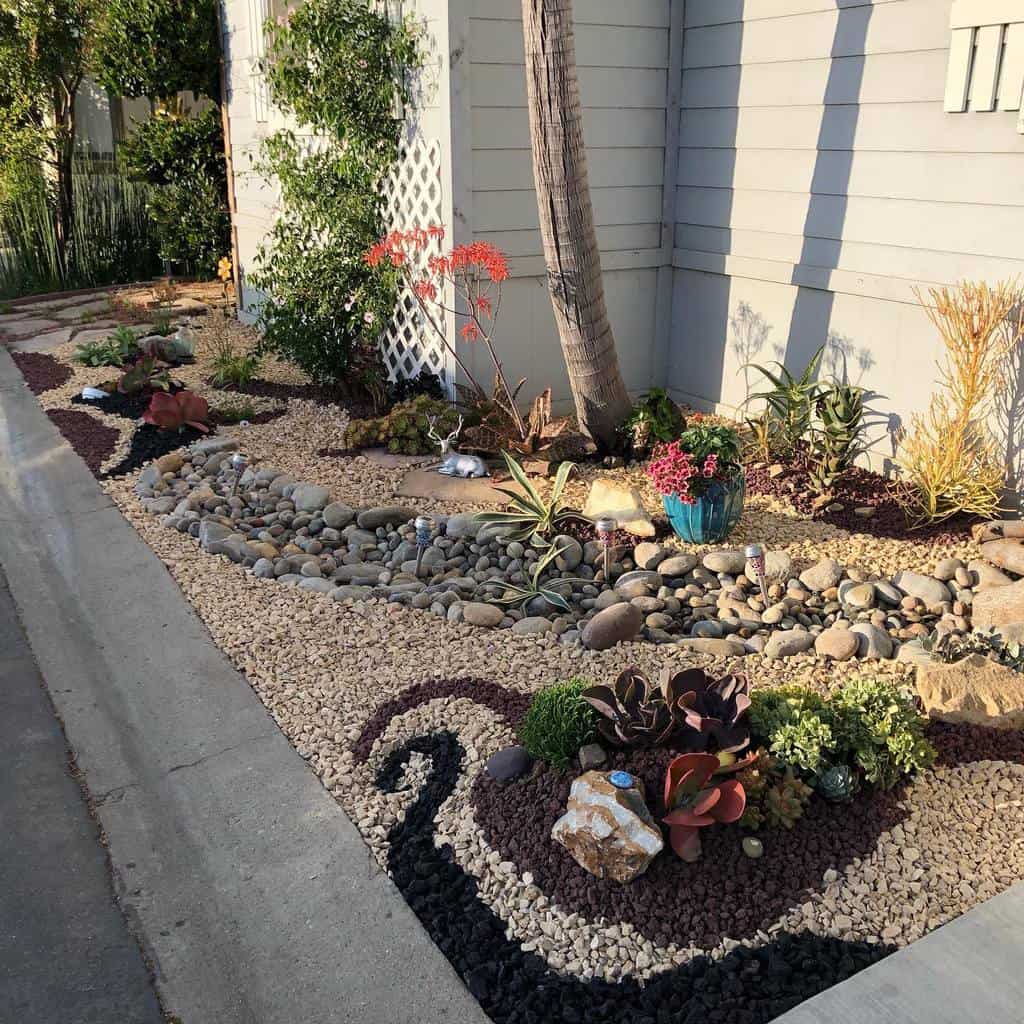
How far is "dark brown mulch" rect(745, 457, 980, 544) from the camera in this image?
4586 mm

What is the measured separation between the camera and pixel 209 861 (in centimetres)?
265

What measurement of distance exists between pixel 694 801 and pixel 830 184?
3769mm

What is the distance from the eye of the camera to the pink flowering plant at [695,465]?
14.3ft

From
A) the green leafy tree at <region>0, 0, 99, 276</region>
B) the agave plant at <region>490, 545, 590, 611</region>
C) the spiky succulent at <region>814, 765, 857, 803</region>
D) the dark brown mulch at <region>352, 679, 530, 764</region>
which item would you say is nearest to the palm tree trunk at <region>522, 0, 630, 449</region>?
the agave plant at <region>490, 545, 590, 611</region>

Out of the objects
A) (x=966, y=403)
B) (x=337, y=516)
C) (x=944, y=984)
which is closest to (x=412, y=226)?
(x=337, y=516)

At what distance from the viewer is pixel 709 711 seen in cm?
277

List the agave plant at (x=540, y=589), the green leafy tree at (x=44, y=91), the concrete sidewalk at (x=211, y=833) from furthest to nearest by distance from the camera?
the green leafy tree at (x=44, y=91) < the agave plant at (x=540, y=589) < the concrete sidewalk at (x=211, y=833)

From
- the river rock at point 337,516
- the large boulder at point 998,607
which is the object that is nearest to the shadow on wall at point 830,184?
the large boulder at point 998,607

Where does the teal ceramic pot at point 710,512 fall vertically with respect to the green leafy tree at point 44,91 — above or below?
below

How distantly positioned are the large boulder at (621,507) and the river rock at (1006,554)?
1.40 meters

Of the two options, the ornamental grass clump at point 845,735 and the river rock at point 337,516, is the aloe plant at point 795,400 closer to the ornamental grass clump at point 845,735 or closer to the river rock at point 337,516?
the river rock at point 337,516

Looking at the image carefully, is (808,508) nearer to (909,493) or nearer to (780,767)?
(909,493)

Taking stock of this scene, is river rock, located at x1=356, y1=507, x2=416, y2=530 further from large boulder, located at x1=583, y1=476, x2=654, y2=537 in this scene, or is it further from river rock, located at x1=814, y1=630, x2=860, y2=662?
river rock, located at x1=814, y1=630, x2=860, y2=662

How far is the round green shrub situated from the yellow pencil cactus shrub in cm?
254
